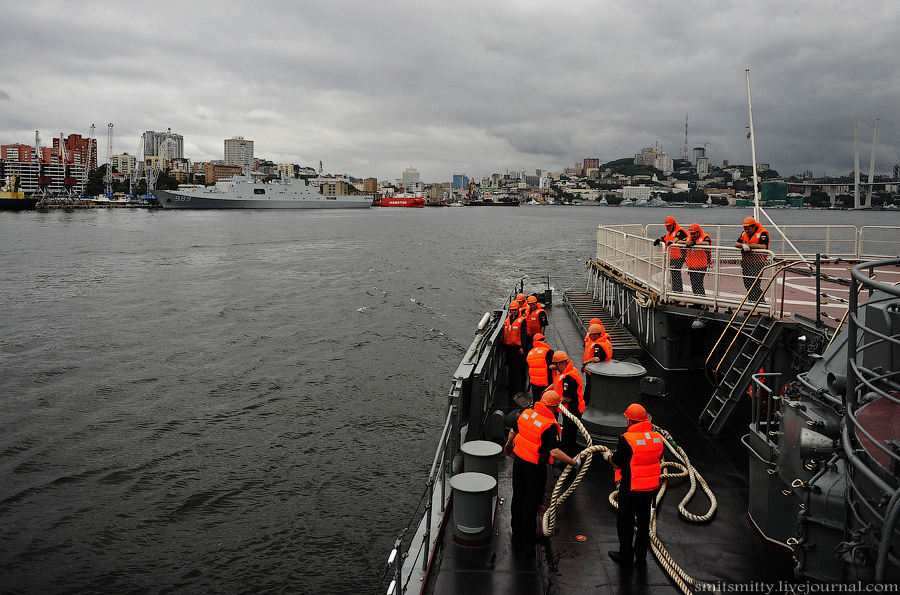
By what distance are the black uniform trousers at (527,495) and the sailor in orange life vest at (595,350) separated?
9.91 ft

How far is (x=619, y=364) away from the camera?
9.30 metres

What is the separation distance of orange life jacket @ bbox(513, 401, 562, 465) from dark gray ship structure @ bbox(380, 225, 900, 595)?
0.54 metres

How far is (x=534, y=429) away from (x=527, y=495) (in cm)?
81

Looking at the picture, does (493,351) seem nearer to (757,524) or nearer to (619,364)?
(619,364)

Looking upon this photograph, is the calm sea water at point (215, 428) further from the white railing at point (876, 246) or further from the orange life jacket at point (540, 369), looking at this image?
the white railing at point (876, 246)

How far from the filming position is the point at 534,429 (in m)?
6.38

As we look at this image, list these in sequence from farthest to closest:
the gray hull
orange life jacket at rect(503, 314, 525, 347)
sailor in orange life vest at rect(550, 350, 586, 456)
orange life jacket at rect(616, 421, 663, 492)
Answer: the gray hull → orange life jacket at rect(503, 314, 525, 347) → sailor in orange life vest at rect(550, 350, 586, 456) → orange life jacket at rect(616, 421, 663, 492)

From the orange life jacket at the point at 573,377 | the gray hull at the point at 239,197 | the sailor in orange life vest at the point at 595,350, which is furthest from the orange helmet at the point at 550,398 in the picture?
the gray hull at the point at 239,197

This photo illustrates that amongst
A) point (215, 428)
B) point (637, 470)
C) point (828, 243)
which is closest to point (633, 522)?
point (637, 470)

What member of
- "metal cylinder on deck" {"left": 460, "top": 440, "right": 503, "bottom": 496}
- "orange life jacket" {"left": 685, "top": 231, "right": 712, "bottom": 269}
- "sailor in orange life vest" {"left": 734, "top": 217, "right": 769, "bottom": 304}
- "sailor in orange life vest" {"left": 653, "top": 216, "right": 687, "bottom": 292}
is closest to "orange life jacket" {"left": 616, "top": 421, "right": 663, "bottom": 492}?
"metal cylinder on deck" {"left": 460, "top": 440, "right": 503, "bottom": 496}

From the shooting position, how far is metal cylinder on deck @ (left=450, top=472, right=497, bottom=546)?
653cm

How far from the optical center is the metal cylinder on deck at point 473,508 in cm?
653

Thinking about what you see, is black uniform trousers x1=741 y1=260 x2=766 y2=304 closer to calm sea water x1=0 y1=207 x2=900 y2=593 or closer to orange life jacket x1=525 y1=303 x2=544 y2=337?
orange life jacket x1=525 y1=303 x2=544 y2=337

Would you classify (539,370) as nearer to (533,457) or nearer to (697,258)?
(533,457)
